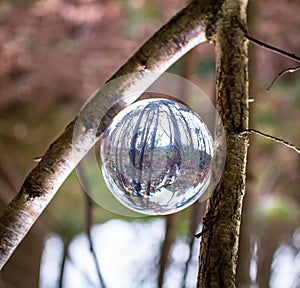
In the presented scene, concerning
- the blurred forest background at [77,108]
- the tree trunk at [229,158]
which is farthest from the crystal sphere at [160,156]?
the blurred forest background at [77,108]

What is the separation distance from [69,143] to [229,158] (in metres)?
0.21

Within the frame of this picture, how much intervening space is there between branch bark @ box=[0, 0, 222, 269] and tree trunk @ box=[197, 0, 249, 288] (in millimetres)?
32

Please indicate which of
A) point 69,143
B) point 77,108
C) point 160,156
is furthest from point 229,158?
point 77,108

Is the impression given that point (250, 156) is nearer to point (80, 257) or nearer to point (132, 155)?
point (132, 155)

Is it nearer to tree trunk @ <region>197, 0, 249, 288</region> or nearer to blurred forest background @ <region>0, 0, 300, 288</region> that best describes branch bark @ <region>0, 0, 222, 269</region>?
tree trunk @ <region>197, 0, 249, 288</region>

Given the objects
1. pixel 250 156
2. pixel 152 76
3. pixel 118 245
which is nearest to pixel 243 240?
pixel 250 156

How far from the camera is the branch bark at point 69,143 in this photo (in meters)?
0.67

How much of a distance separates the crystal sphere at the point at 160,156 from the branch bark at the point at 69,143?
0.12 meters

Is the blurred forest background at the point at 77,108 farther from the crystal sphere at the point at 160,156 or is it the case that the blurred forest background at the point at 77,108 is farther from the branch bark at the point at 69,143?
the crystal sphere at the point at 160,156

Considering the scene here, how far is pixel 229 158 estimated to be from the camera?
1.89 ft

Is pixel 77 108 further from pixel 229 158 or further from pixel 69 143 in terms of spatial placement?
pixel 229 158

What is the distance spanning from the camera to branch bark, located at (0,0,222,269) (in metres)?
0.67

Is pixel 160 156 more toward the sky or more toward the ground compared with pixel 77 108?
more toward the ground

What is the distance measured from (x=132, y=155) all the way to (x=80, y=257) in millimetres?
1321
